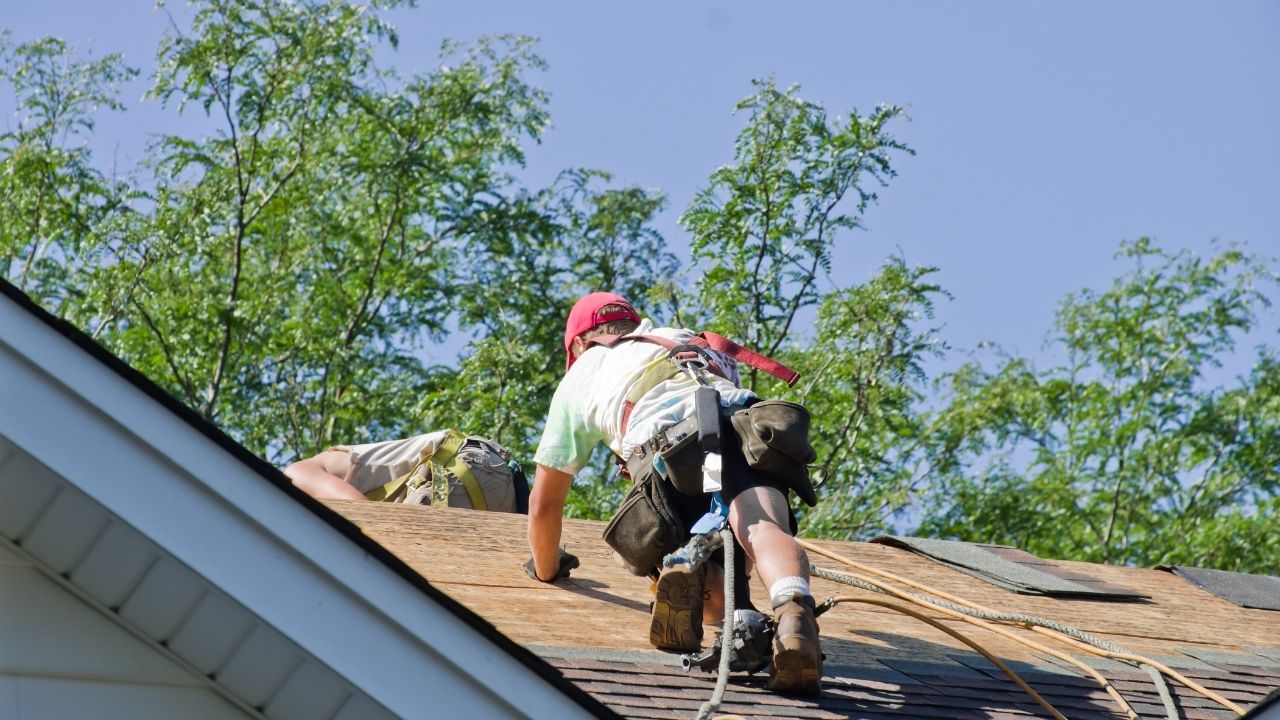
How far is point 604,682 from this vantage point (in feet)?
13.7

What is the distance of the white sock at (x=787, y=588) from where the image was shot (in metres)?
4.16

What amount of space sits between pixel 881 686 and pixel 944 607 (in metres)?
0.96

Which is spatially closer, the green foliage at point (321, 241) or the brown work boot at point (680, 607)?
the brown work boot at point (680, 607)

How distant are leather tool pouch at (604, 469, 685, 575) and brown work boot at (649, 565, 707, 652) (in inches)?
9.6

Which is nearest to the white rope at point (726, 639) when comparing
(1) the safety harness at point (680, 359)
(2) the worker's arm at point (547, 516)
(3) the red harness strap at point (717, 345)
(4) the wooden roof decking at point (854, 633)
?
(4) the wooden roof decking at point (854, 633)

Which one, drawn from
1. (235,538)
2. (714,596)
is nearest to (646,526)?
(714,596)

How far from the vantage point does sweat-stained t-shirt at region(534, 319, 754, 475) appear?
4.80 meters

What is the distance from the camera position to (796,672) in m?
4.20

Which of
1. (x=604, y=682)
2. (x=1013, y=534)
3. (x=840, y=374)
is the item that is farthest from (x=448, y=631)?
(x=1013, y=534)

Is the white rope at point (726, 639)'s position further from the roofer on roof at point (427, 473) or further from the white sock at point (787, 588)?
the roofer on roof at point (427, 473)

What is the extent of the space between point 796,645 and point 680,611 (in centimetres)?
48

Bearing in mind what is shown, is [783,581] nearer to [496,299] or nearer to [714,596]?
[714,596]

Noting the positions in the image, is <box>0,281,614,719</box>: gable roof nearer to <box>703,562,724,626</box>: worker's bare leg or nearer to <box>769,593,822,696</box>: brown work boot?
<box>769,593,822,696</box>: brown work boot

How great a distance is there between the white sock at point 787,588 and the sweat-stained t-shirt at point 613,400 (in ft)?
2.41
